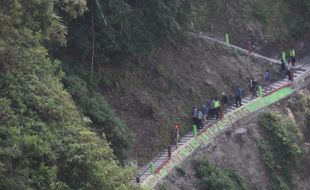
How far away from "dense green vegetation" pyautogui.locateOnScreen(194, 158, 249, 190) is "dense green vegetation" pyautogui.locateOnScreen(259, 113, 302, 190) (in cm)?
225

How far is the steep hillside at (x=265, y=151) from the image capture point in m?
28.1

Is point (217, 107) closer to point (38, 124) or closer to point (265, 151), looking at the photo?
point (265, 151)

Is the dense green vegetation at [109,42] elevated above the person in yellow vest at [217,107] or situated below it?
above

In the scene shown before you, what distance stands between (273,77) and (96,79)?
11.4m

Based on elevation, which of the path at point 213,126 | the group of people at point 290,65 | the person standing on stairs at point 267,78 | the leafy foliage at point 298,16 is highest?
the leafy foliage at point 298,16

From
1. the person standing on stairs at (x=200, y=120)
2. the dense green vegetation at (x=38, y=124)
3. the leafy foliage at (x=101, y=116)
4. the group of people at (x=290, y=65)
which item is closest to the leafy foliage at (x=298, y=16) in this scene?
the group of people at (x=290, y=65)

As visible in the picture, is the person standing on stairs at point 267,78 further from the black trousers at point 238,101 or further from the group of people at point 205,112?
the group of people at point 205,112

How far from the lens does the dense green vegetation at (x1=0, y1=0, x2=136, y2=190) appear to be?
603 inches

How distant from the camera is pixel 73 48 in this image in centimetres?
2628

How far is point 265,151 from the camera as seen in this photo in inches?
1164

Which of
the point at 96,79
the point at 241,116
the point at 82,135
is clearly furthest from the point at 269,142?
the point at 82,135

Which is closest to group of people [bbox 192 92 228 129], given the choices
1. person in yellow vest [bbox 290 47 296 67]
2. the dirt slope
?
the dirt slope

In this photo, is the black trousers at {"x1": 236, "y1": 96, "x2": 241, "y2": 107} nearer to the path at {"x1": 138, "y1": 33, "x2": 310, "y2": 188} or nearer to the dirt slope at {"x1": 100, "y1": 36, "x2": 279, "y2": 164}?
the path at {"x1": 138, "y1": 33, "x2": 310, "y2": 188}

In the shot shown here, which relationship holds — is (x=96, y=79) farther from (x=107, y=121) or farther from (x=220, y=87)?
(x=220, y=87)
